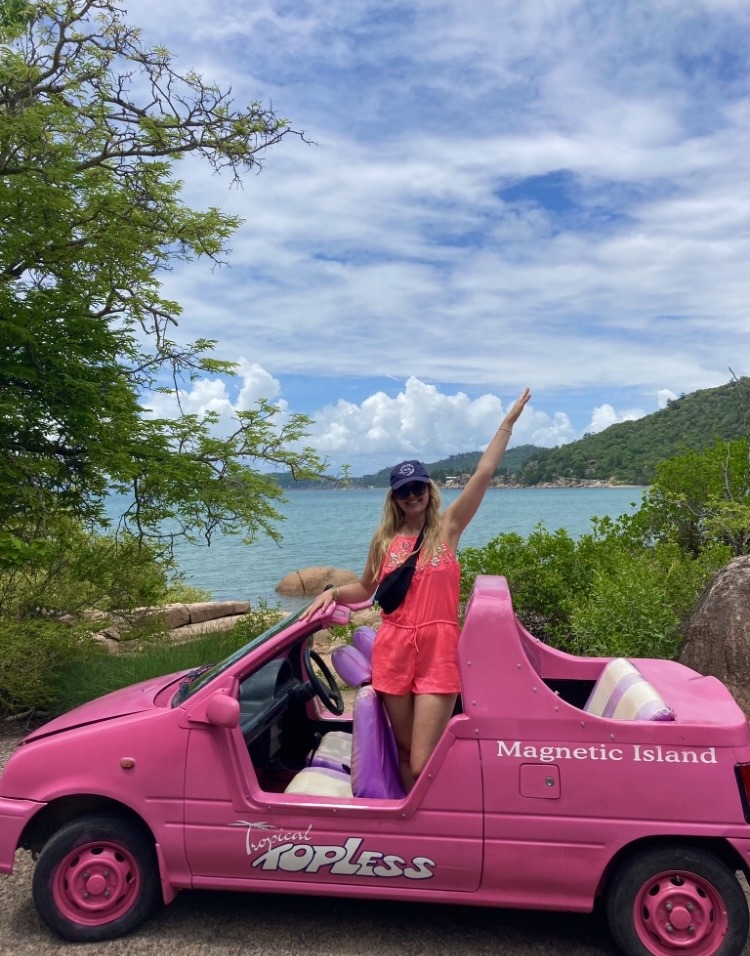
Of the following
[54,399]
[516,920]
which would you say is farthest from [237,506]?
[516,920]

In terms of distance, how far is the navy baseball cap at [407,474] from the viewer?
12.1 ft

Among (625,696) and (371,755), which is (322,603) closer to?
(371,755)

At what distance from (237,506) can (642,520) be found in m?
5.36

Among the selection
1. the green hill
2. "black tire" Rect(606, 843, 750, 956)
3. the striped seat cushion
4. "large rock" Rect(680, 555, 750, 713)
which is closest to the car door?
"black tire" Rect(606, 843, 750, 956)

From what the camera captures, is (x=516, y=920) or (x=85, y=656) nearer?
(x=516, y=920)

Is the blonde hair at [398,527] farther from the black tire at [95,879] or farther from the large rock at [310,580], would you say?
the large rock at [310,580]

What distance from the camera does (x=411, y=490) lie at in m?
3.70

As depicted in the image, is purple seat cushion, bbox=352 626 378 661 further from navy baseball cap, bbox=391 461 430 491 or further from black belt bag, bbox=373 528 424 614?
navy baseball cap, bbox=391 461 430 491

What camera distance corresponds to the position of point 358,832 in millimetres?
3428

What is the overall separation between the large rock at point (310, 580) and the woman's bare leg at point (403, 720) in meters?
20.1

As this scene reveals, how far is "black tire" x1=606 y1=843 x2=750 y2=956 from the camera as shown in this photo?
3.26 metres

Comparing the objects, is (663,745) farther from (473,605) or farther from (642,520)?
(642,520)

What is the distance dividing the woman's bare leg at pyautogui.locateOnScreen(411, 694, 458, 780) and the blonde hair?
1.90 ft

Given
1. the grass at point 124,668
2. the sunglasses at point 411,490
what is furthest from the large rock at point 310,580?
the sunglasses at point 411,490
